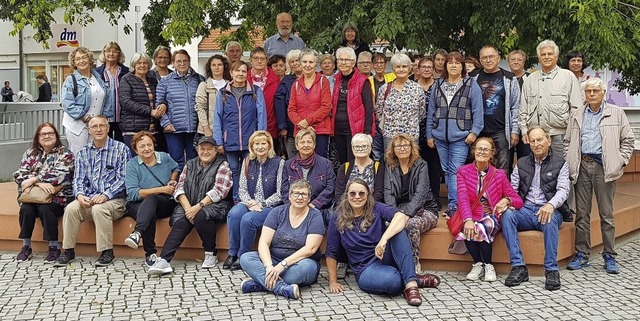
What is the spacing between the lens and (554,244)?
22.7ft

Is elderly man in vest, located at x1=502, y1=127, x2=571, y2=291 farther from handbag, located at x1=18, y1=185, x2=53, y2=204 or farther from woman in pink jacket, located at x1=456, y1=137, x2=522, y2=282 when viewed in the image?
handbag, located at x1=18, y1=185, x2=53, y2=204

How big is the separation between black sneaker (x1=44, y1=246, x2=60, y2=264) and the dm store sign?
81.8 ft

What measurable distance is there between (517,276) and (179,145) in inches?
168

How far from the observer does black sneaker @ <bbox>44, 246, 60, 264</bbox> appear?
7.88 m

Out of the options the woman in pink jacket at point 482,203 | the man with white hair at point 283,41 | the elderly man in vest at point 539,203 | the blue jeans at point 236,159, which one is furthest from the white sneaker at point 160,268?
the man with white hair at point 283,41

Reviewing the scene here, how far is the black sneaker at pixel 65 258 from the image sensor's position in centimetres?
777

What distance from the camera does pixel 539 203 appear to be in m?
7.18

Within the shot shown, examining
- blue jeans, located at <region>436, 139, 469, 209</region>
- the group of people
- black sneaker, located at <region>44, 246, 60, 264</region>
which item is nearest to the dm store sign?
the group of people

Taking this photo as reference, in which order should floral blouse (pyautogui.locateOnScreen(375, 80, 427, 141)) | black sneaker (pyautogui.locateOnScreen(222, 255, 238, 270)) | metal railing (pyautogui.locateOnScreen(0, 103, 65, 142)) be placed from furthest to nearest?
metal railing (pyautogui.locateOnScreen(0, 103, 65, 142)) < floral blouse (pyautogui.locateOnScreen(375, 80, 427, 141)) < black sneaker (pyautogui.locateOnScreen(222, 255, 238, 270))

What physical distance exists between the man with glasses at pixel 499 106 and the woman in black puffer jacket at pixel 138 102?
3.68 m

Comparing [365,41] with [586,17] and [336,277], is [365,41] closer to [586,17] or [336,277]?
[586,17]

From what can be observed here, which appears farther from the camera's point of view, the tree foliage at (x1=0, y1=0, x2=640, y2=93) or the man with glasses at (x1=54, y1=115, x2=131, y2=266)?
the tree foliage at (x1=0, y1=0, x2=640, y2=93)

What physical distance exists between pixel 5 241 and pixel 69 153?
4.33ft

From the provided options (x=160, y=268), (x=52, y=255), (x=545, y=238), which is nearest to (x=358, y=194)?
(x=545, y=238)
